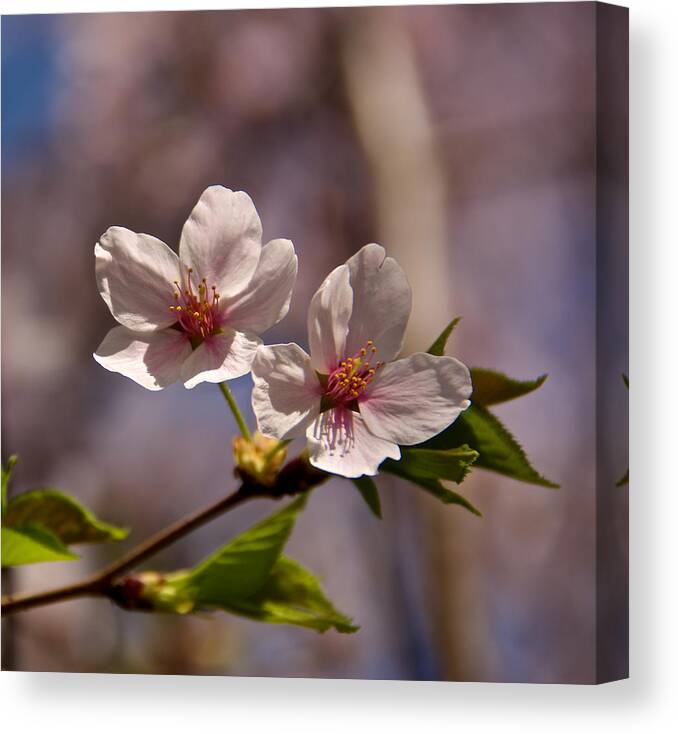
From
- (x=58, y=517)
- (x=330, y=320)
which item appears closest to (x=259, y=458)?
(x=330, y=320)

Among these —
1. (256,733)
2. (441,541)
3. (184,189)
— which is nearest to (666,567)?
(441,541)

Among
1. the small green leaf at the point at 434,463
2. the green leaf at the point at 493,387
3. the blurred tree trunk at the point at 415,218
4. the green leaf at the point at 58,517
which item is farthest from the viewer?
the blurred tree trunk at the point at 415,218

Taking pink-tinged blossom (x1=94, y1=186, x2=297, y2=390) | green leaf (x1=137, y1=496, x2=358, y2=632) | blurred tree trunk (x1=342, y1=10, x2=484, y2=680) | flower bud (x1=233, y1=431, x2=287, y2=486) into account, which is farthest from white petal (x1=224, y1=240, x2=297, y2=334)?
blurred tree trunk (x1=342, y1=10, x2=484, y2=680)

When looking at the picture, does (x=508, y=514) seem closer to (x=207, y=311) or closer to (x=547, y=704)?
(x=547, y=704)

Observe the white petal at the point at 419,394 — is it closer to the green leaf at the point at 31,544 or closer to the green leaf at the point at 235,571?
the green leaf at the point at 235,571

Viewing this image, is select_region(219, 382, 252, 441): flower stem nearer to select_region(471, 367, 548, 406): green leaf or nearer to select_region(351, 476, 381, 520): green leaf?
select_region(351, 476, 381, 520): green leaf

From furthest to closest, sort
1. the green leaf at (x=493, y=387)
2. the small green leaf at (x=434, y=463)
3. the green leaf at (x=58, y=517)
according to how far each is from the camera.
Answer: the green leaf at (x=58, y=517) < the green leaf at (x=493, y=387) < the small green leaf at (x=434, y=463)

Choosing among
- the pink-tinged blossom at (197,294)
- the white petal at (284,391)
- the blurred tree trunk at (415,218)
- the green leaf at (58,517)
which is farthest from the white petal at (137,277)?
the blurred tree trunk at (415,218)
